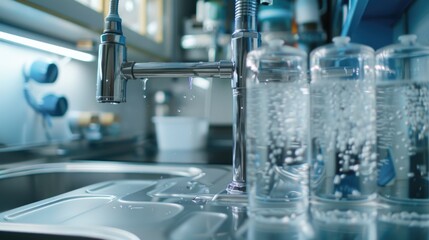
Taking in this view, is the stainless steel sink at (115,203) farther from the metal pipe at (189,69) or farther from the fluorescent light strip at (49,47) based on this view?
the fluorescent light strip at (49,47)

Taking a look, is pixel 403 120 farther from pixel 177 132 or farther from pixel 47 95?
pixel 177 132

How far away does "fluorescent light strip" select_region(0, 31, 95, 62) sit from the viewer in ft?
3.85

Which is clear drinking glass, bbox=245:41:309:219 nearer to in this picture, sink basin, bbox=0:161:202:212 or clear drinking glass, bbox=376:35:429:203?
clear drinking glass, bbox=376:35:429:203

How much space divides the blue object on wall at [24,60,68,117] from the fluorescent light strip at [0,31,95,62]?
70mm

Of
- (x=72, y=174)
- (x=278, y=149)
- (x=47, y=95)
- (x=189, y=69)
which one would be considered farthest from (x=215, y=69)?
(x=47, y=95)

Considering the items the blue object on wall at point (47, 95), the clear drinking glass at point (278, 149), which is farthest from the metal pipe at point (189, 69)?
the blue object on wall at point (47, 95)

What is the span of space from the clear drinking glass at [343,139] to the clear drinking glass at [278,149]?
2 centimetres

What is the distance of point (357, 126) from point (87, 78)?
135 centimetres

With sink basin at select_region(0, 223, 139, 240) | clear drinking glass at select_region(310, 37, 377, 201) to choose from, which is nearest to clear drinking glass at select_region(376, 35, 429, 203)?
clear drinking glass at select_region(310, 37, 377, 201)

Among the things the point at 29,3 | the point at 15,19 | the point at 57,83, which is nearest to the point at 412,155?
the point at 29,3

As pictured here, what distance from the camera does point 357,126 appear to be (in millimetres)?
521

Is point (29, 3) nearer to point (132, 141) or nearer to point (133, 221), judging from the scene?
point (133, 221)

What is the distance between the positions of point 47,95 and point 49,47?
0.18 metres

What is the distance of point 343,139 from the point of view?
0.52 m
